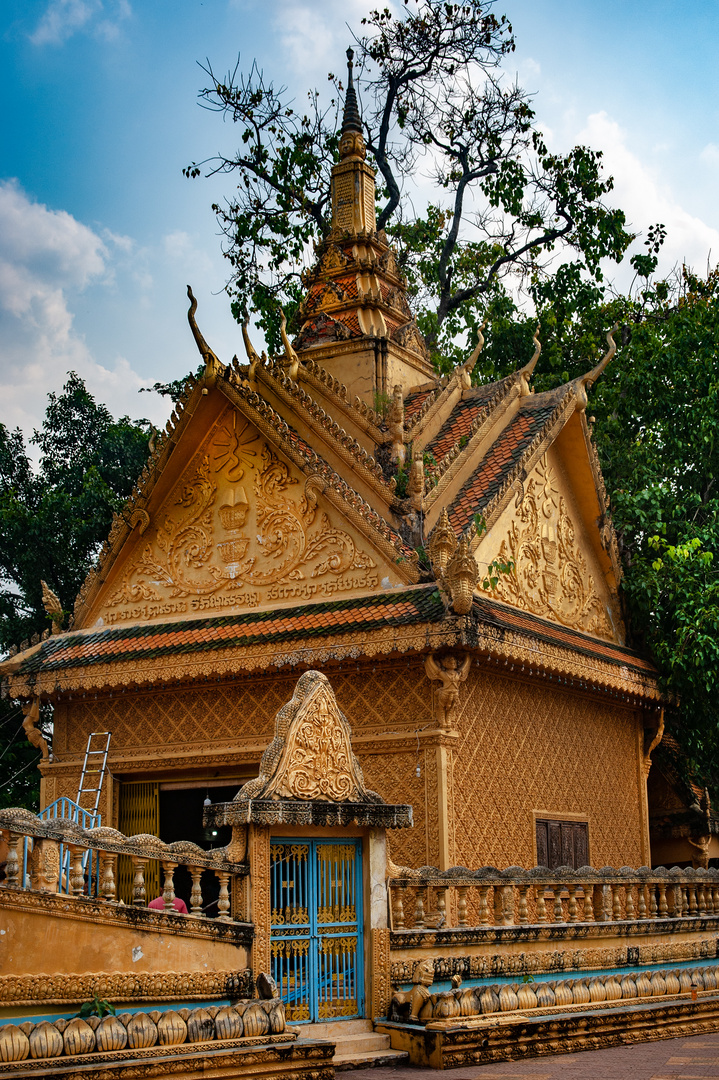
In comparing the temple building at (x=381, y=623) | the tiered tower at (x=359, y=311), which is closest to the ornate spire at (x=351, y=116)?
the tiered tower at (x=359, y=311)

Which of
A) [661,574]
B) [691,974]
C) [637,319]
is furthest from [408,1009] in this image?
[637,319]

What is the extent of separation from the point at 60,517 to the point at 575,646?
33.0ft

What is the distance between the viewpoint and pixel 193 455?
565 inches

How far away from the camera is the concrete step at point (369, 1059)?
8039 mm

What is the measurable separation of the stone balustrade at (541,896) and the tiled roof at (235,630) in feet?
8.37

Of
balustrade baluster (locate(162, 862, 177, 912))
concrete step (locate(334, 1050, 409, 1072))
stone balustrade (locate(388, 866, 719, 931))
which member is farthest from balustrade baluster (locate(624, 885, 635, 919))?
balustrade baluster (locate(162, 862, 177, 912))

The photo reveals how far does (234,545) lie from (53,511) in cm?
759

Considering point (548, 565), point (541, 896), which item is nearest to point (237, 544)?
point (548, 565)

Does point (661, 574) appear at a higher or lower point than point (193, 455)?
lower

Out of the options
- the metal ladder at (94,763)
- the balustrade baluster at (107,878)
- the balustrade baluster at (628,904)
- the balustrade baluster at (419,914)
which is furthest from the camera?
the metal ladder at (94,763)

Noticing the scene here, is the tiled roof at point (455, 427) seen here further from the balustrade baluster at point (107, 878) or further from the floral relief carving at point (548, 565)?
the balustrade baluster at point (107, 878)

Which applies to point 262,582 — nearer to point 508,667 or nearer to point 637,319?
point 508,667

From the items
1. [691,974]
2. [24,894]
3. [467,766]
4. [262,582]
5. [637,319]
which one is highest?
[637,319]

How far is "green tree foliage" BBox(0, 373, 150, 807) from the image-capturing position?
20344 mm
